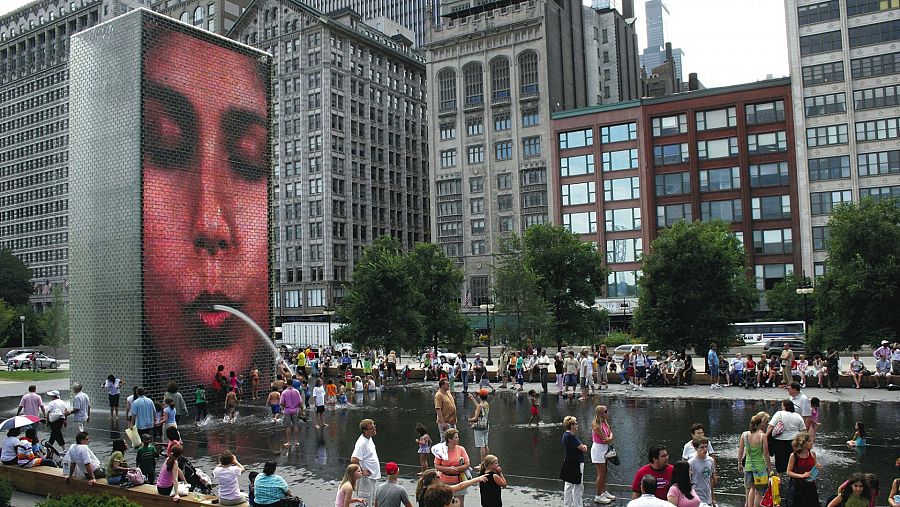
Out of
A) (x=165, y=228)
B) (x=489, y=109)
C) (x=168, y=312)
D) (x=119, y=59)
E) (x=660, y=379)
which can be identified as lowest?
(x=660, y=379)

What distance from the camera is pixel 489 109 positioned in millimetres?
93312

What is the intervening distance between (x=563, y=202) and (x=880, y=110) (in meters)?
33.5

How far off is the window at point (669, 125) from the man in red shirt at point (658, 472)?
251 feet

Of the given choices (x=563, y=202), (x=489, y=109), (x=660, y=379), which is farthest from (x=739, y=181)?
(x=660, y=379)

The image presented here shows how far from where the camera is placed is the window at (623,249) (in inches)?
3265

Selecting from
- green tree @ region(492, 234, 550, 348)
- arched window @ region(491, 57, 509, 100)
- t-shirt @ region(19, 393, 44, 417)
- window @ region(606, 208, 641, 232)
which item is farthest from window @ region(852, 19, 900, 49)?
t-shirt @ region(19, 393, 44, 417)

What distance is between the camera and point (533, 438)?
819 inches

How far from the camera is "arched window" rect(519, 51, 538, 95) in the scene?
298ft

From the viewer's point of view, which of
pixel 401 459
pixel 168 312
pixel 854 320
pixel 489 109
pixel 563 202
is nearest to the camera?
pixel 401 459

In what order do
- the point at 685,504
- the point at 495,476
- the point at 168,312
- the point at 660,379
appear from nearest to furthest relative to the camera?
the point at 685,504 → the point at 495,476 → the point at 168,312 → the point at 660,379

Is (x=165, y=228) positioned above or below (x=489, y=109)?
below

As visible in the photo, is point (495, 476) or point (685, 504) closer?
point (685, 504)

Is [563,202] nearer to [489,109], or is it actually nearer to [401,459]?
[489,109]

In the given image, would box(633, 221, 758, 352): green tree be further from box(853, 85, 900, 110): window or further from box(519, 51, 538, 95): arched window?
box(519, 51, 538, 95): arched window
